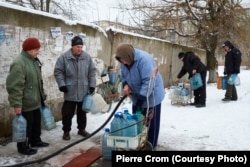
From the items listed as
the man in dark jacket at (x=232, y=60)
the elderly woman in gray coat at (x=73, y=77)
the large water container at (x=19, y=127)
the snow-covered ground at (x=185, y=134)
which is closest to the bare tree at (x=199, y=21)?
the man in dark jacket at (x=232, y=60)

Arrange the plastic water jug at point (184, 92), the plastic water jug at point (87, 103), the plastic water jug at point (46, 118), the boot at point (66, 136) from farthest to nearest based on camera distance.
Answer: the plastic water jug at point (184, 92)
the boot at point (66, 136)
the plastic water jug at point (87, 103)
the plastic water jug at point (46, 118)

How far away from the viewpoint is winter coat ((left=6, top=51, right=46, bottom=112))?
4.48 metres

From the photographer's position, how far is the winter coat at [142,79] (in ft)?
14.9

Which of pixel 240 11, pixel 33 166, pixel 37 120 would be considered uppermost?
pixel 240 11

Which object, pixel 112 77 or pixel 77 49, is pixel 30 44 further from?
pixel 112 77

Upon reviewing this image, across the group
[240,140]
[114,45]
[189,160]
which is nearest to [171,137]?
[240,140]

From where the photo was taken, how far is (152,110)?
15.8 ft

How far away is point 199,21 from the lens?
1588 cm

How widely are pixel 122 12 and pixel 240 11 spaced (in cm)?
664

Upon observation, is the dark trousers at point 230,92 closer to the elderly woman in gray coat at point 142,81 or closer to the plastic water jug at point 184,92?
the plastic water jug at point 184,92

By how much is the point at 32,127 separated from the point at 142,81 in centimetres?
197

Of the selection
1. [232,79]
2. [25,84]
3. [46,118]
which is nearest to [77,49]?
[25,84]

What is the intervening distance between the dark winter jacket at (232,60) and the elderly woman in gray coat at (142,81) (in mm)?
5281

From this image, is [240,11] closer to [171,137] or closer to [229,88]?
[229,88]
